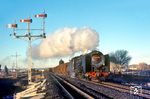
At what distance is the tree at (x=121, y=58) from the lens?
139m

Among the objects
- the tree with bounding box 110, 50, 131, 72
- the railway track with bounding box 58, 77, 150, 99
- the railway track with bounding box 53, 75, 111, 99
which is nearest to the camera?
the railway track with bounding box 58, 77, 150, 99

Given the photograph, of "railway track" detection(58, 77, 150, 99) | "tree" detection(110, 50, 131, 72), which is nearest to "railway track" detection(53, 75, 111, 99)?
"railway track" detection(58, 77, 150, 99)

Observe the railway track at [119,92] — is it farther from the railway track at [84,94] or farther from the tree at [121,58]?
the tree at [121,58]

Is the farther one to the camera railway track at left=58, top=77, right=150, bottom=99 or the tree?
the tree

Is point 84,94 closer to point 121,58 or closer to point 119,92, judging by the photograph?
point 119,92

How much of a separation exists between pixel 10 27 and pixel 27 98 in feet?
101

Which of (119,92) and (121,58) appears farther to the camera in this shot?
(121,58)

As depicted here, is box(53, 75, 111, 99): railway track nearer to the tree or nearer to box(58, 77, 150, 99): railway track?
box(58, 77, 150, 99): railway track

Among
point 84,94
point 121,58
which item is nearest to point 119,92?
point 84,94

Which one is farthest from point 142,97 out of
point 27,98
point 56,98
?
point 27,98

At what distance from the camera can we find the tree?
139 metres

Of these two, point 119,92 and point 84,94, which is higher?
point 119,92

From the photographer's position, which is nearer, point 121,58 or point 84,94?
point 84,94

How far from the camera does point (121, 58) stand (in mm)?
141750
